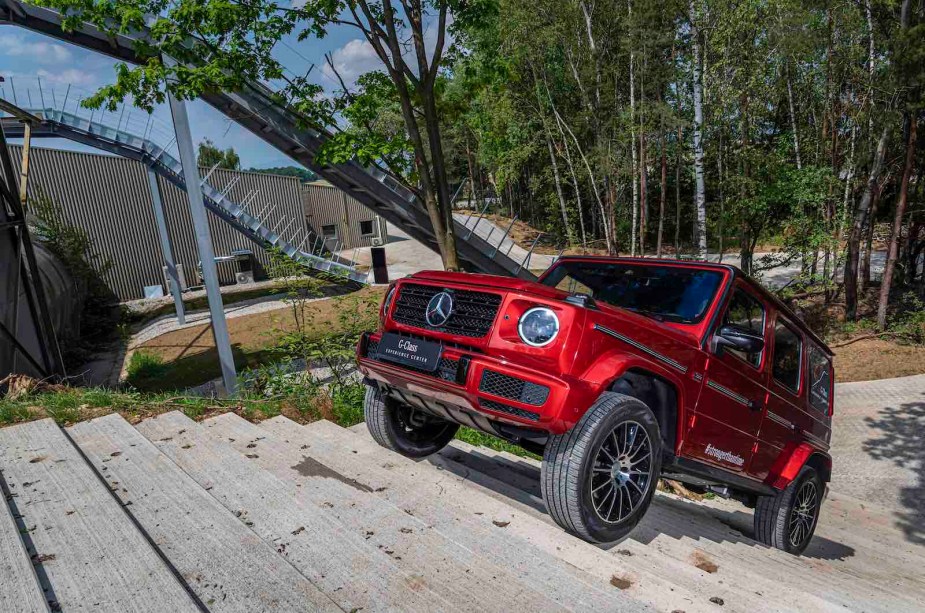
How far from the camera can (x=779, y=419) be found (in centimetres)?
395

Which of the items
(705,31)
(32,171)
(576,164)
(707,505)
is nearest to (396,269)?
(576,164)

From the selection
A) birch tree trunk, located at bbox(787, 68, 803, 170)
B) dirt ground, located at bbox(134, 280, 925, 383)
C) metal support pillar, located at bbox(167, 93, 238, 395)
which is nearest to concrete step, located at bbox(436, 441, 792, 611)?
dirt ground, located at bbox(134, 280, 925, 383)

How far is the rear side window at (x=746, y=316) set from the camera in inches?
137

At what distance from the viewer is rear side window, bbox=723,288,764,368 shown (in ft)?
11.4

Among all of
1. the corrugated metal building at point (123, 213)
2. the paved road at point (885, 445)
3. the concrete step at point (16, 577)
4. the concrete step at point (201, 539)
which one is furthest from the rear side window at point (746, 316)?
the corrugated metal building at point (123, 213)

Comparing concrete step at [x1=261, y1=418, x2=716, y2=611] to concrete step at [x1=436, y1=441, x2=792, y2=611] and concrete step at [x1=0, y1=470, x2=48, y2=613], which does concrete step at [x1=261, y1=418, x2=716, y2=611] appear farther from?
concrete step at [x1=0, y1=470, x2=48, y2=613]

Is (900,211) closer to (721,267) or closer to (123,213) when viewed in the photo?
(721,267)

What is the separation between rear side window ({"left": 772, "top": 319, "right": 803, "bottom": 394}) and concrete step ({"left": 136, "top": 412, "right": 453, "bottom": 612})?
3.13 meters

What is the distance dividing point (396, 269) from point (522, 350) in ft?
81.3

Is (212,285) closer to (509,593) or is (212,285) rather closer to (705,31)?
(509,593)

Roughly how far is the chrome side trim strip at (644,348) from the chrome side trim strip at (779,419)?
135 cm

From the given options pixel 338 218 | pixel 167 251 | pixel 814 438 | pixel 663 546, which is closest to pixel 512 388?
pixel 663 546

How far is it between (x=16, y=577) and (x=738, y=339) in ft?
11.4

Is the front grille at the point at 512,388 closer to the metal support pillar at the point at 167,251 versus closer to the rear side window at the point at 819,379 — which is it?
the rear side window at the point at 819,379
